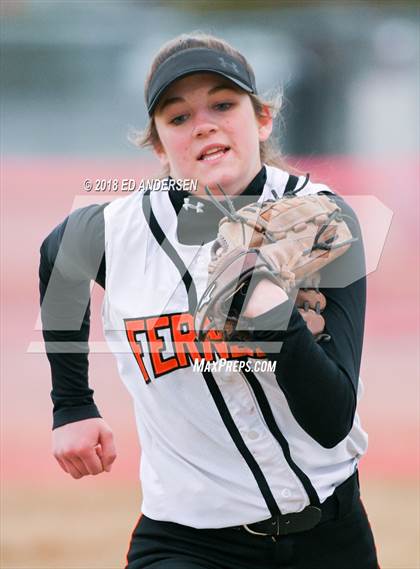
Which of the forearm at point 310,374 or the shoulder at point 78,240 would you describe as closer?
the forearm at point 310,374

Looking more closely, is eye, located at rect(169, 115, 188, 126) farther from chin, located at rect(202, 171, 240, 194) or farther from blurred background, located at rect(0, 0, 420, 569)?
blurred background, located at rect(0, 0, 420, 569)

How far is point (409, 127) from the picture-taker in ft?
29.7

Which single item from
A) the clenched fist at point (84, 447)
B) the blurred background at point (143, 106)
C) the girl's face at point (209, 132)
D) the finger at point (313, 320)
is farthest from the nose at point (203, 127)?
the blurred background at point (143, 106)

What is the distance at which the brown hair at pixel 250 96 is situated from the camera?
61.1 inches

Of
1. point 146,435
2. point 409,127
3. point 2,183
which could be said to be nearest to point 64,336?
point 146,435

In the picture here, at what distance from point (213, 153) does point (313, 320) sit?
0.34 m

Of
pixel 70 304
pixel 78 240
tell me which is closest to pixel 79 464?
pixel 70 304

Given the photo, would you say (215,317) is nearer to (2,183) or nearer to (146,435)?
(146,435)

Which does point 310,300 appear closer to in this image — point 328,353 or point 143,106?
point 328,353

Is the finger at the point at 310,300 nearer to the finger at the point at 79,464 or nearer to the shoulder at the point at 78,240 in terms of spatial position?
the shoulder at the point at 78,240

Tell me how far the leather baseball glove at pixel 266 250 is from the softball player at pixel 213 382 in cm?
8

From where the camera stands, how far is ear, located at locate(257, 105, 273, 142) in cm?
165

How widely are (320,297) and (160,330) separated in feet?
0.97

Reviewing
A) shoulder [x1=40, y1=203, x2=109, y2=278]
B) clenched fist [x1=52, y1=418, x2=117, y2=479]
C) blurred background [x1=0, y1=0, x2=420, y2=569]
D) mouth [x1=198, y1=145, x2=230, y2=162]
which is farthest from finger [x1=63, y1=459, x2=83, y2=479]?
blurred background [x1=0, y1=0, x2=420, y2=569]
